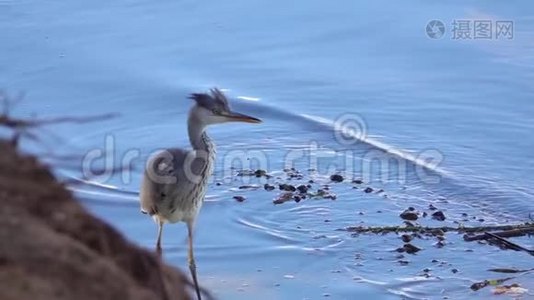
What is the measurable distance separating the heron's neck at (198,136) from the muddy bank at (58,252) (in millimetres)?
4440

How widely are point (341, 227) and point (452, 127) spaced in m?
2.17

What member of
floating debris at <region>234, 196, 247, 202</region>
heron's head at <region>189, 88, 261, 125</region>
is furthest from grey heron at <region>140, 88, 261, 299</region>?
floating debris at <region>234, 196, 247, 202</region>

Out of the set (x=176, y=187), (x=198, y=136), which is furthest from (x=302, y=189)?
(x=176, y=187)

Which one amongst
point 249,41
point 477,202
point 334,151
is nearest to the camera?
point 477,202

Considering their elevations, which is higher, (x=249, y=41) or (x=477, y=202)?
(x=249, y=41)

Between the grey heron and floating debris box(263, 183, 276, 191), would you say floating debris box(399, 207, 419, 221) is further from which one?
the grey heron

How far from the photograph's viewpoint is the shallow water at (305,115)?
885 centimetres

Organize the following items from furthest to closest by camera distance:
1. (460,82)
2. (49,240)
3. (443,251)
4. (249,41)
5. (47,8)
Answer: (47,8) → (249,41) → (460,82) → (443,251) → (49,240)

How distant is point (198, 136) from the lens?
9031mm

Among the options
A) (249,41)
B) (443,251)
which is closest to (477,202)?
(443,251)

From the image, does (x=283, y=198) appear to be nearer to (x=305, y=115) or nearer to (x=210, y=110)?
(x=210, y=110)

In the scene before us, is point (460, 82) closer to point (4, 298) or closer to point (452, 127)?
point (452, 127)

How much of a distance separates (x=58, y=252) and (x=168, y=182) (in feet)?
14.5

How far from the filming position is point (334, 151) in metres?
11.1
